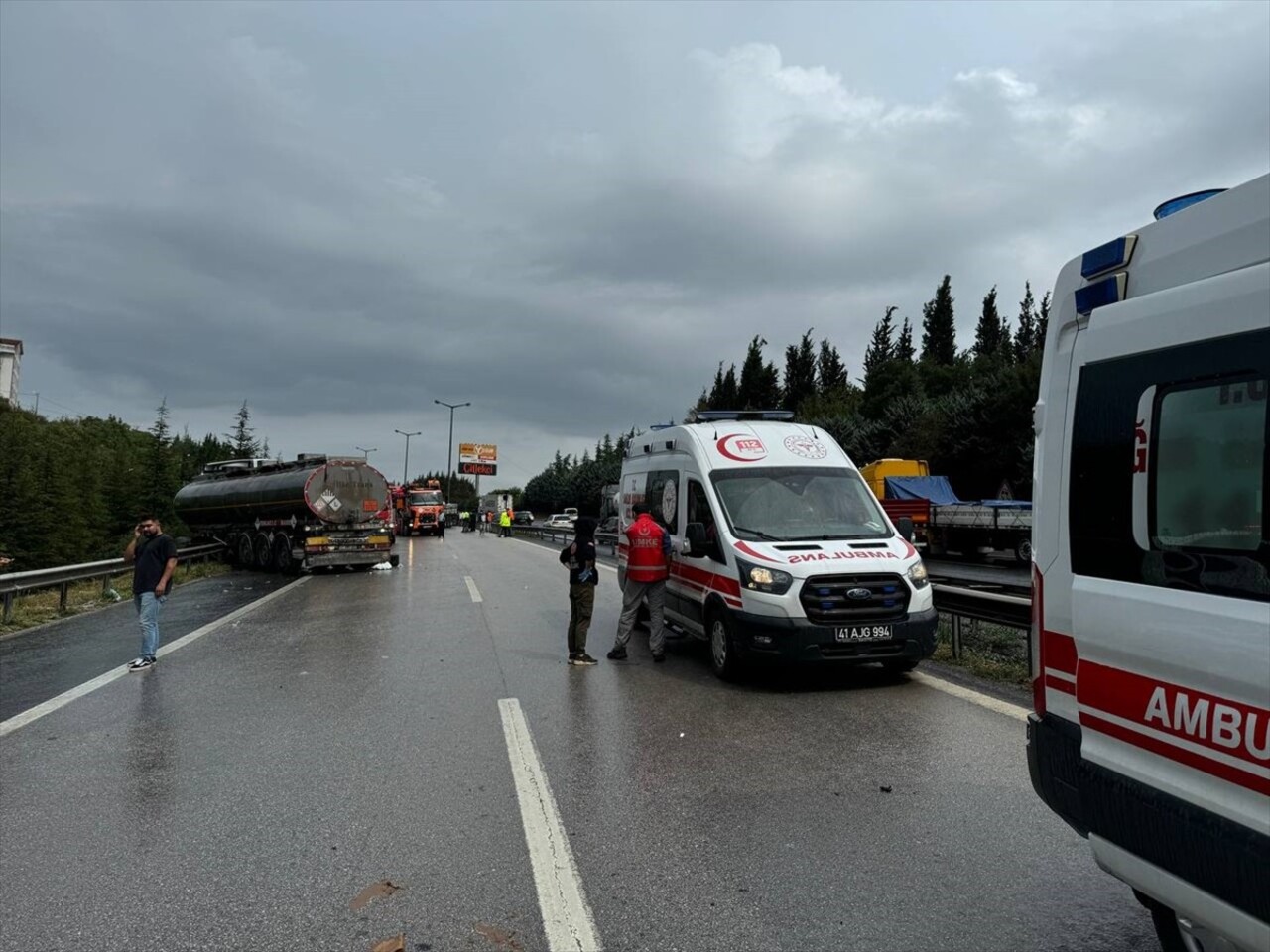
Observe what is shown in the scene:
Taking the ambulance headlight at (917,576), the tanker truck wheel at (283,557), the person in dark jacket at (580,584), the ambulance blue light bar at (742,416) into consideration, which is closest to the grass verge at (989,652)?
the ambulance headlight at (917,576)

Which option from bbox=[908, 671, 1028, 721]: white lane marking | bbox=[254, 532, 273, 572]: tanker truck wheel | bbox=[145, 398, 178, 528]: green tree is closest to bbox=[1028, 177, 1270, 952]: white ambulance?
bbox=[908, 671, 1028, 721]: white lane marking

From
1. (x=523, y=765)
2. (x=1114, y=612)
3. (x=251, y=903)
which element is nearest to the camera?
(x=1114, y=612)

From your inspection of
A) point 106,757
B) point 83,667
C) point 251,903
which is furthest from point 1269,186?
point 83,667

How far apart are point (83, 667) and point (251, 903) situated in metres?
7.25

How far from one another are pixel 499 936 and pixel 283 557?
72.9 ft

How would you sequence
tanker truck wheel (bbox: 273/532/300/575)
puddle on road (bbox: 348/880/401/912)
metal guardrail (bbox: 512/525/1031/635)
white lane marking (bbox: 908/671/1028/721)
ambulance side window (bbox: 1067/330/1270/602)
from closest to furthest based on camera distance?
ambulance side window (bbox: 1067/330/1270/602) < puddle on road (bbox: 348/880/401/912) < white lane marking (bbox: 908/671/1028/721) < metal guardrail (bbox: 512/525/1031/635) < tanker truck wheel (bbox: 273/532/300/575)

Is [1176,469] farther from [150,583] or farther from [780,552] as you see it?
[150,583]

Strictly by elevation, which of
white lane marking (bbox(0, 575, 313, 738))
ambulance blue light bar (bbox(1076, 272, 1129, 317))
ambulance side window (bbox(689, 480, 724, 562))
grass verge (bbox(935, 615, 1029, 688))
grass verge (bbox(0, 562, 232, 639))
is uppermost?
ambulance blue light bar (bbox(1076, 272, 1129, 317))

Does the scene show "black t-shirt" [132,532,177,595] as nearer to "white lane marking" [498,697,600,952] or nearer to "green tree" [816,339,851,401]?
"white lane marking" [498,697,600,952]

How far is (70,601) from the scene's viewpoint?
16.5 meters

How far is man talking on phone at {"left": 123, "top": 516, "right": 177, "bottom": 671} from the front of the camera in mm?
9375

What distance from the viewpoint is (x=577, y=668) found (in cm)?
909

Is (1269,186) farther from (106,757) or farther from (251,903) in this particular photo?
(106,757)

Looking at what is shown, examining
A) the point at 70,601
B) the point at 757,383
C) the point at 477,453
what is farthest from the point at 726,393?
the point at 70,601
